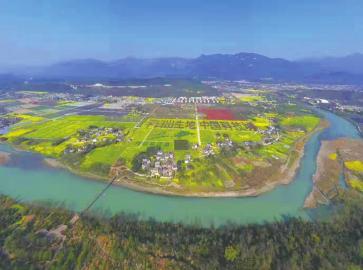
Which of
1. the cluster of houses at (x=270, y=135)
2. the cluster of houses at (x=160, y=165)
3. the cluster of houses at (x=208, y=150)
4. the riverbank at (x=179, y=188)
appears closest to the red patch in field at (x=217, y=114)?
the cluster of houses at (x=270, y=135)

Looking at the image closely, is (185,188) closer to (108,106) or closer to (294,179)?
(294,179)

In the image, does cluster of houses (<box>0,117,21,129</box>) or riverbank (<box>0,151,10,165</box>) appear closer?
riverbank (<box>0,151,10,165</box>)

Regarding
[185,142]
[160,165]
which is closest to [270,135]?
[185,142]

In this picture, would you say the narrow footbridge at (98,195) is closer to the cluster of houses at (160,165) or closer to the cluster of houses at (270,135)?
the cluster of houses at (160,165)

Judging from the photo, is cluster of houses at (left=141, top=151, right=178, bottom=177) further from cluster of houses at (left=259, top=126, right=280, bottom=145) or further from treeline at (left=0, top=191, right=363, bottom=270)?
cluster of houses at (left=259, top=126, right=280, bottom=145)

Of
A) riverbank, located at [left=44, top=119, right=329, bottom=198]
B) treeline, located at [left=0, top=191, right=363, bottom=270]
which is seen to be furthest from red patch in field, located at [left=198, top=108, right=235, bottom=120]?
treeline, located at [left=0, top=191, right=363, bottom=270]

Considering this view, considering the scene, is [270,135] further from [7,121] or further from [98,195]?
[7,121]
